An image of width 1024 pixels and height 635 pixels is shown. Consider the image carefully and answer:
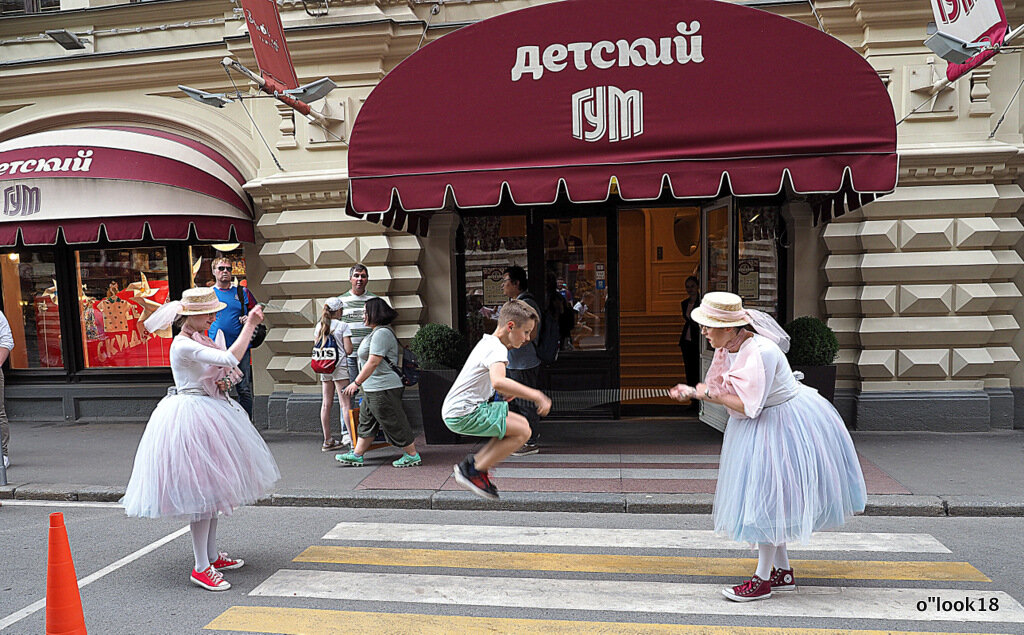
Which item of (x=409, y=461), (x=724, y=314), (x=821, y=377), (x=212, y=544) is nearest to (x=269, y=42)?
(x=409, y=461)

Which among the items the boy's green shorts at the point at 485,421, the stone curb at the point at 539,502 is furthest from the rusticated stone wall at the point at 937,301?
the boy's green shorts at the point at 485,421

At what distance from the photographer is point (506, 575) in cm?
507

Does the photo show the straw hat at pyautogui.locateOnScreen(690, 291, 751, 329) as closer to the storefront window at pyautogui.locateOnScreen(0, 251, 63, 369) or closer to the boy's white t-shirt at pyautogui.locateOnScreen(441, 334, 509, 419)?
the boy's white t-shirt at pyautogui.locateOnScreen(441, 334, 509, 419)

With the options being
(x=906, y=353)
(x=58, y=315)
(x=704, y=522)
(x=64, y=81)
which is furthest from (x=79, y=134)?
(x=906, y=353)

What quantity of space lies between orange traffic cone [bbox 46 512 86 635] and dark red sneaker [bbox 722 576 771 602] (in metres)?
3.84

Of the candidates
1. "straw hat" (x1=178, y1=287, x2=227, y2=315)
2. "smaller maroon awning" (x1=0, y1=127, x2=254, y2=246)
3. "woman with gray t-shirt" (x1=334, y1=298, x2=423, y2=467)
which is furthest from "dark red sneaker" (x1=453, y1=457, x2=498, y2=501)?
"smaller maroon awning" (x1=0, y1=127, x2=254, y2=246)

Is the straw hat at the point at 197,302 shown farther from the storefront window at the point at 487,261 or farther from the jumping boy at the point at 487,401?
the storefront window at the point at 487,261

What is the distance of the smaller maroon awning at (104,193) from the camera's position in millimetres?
8914

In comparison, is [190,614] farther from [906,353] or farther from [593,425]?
[906,353]

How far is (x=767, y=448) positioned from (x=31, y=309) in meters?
11.7

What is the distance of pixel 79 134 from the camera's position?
31.1ft

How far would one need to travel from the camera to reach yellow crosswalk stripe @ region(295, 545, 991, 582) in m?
4.90

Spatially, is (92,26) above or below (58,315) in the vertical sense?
above

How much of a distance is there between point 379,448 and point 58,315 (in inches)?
254
